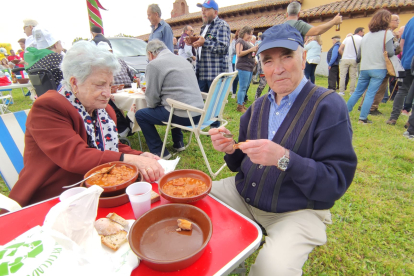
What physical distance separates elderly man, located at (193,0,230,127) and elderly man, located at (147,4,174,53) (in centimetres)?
88

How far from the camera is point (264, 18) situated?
1622cm

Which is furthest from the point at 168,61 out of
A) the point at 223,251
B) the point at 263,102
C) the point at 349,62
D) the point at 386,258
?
the point at 349,62

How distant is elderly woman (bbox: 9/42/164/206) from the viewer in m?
1.37

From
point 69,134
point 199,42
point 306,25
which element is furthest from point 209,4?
point 69,134

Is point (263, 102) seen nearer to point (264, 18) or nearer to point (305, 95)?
point (305, 95)

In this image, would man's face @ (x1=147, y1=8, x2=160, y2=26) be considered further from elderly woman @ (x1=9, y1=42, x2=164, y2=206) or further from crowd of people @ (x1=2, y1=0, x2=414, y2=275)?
elderly woman @ (x1=9, y1=42, x2=164, y2=206)

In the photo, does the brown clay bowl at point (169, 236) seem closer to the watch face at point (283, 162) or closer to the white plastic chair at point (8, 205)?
the watch face at point (283, 162)

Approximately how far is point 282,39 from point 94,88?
1.40 m

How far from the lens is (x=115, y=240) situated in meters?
0.88

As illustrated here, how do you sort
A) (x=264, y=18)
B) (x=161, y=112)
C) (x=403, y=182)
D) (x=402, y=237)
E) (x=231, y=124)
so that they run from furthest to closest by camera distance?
(x=264, y=18) < (x=231, y=124) < (x=161, y=112) < (x=403, y=182) < (x=402, y=237)

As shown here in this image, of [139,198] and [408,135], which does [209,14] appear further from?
[408,135]

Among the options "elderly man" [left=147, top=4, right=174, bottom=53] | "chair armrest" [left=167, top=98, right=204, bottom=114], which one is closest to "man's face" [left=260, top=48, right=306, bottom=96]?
"chair armrest" [left=167, top=98, right=204, bottom=114]

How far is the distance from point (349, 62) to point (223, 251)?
8688 millimetres

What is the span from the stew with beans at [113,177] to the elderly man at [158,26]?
445 centimetres
